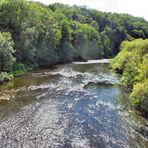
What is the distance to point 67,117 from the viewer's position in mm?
33812

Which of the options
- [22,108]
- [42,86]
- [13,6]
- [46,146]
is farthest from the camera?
[13,6]

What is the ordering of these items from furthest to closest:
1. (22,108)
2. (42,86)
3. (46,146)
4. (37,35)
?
1. (37,35)
2. (42,86)
3. (22,108)
4. (46,146)

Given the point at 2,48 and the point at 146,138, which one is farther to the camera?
the point at 2,48

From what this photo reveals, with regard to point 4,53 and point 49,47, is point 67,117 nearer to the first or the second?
point 4,53

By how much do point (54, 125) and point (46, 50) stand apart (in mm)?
52427

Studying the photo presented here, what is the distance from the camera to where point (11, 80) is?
53.2 metres

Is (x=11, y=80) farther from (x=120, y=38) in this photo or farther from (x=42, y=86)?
(x=120, y=38)

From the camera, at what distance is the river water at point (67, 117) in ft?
88.6

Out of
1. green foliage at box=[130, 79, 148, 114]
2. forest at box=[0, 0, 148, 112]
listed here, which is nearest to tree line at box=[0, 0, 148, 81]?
forest at box=[0, 0, 148, 112]

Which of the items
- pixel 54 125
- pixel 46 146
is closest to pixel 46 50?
pixel 54 125

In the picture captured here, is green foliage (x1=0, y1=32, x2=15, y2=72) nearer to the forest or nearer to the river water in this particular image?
the forest

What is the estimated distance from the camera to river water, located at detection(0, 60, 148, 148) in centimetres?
2702

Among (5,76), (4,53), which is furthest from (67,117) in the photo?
(4,53)

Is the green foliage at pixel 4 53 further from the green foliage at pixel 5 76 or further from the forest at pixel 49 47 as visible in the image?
the green foliage at pixel 5 76
